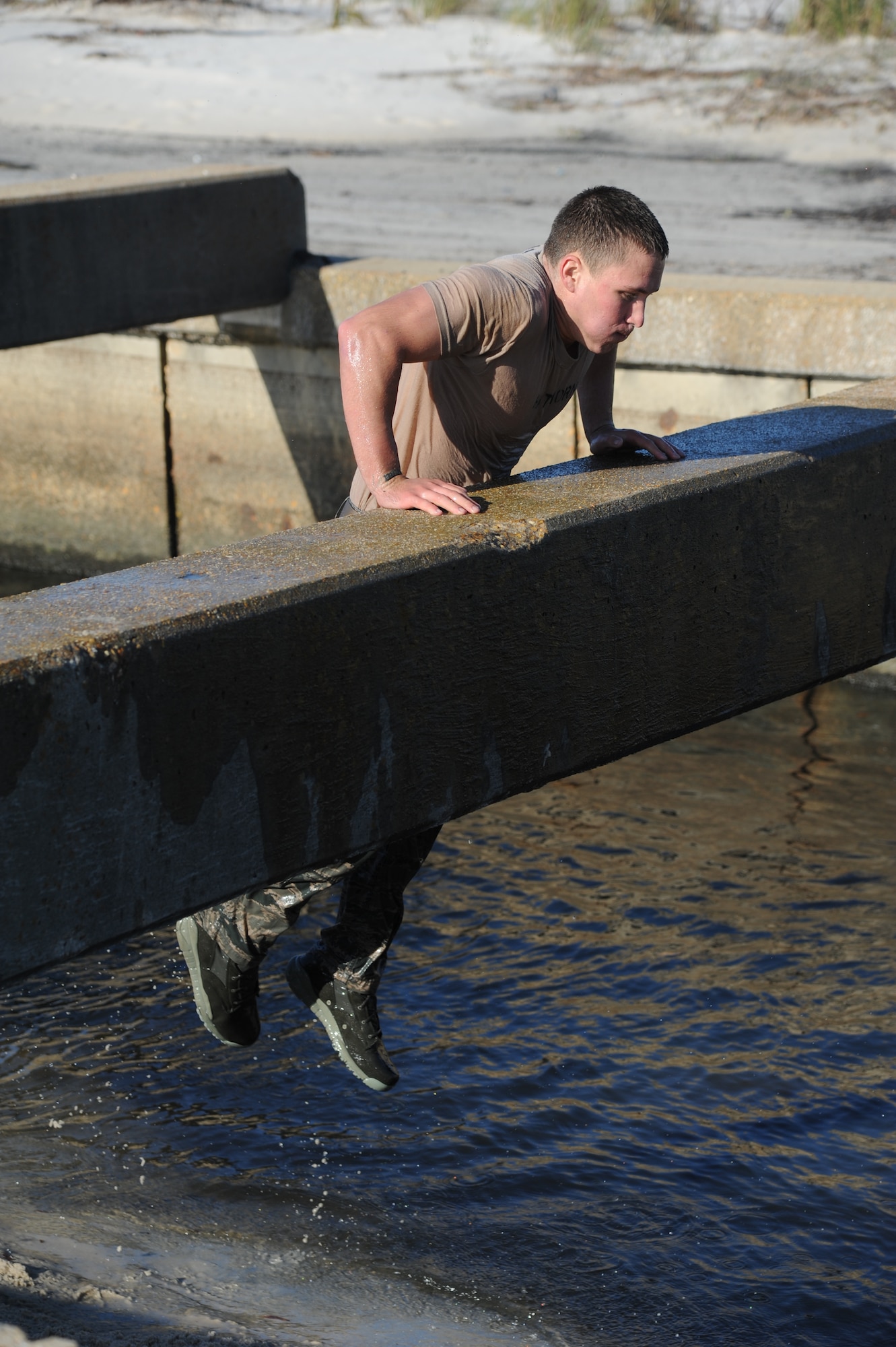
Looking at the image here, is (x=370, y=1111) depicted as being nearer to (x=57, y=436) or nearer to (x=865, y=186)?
(x=57, y=436)

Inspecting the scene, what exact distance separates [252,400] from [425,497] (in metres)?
6.55

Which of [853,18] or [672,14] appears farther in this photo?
[672,14]

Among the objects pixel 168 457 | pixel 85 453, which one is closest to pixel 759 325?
pixel 168 457

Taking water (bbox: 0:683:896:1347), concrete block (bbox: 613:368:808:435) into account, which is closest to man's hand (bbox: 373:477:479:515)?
water (bbox: 0:683:896:1347)

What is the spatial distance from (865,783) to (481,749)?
4683 mm

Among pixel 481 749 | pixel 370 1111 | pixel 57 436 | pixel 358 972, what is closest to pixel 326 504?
pixel 57 436

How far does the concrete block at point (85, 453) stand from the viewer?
1042 cm

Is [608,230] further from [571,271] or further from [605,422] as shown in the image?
[605,422]

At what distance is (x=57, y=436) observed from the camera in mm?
10773

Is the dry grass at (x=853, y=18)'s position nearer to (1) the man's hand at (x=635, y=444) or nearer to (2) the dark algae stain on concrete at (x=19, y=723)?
(1) the man's hand at (x=635, y=444)

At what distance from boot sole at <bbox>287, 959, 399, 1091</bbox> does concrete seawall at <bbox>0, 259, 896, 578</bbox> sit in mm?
4683

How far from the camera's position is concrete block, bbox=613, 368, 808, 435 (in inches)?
334

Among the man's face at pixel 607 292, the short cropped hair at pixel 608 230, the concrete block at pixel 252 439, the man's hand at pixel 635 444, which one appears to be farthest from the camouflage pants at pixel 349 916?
the concrete block at pixel 252 439

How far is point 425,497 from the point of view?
376 cm
